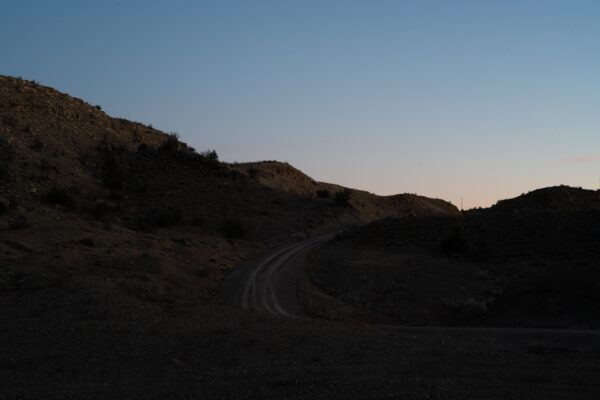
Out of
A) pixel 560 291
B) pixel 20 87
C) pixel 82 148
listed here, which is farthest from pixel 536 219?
pixel 20 87

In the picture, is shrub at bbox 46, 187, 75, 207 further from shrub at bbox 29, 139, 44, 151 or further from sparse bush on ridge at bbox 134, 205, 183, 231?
shrub at bbox 29, 139, 44, 151

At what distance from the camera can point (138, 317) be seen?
15.6 metres

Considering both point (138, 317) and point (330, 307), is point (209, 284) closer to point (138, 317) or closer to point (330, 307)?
point (330, 307)

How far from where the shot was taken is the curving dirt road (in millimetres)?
20609

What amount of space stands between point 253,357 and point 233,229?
88.7 feet

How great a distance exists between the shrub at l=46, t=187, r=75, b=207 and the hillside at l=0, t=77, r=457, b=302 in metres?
0.07

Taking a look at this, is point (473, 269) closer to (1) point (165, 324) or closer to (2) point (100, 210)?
(1) point (165, 324)

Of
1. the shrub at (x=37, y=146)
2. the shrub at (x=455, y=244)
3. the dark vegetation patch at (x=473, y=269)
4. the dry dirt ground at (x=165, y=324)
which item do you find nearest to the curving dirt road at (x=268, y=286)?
the dry dirt ground at (x=165, y=324)

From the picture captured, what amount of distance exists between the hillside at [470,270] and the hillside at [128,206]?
7.39 m

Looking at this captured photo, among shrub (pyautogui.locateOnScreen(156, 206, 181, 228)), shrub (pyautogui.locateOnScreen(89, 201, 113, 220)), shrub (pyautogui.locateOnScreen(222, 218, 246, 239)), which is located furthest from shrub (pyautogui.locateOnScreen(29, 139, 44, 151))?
shrub (pyautogui.locateOnScreen(222, 218, 246, 239))

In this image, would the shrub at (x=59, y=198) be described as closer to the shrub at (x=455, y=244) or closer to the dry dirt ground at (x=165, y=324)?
the dry dirt ground at (x=165, y=324)

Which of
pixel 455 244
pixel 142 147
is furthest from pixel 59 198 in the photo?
pixel 455 244

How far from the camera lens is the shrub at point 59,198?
112 ft

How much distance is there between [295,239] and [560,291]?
25.9 meters
